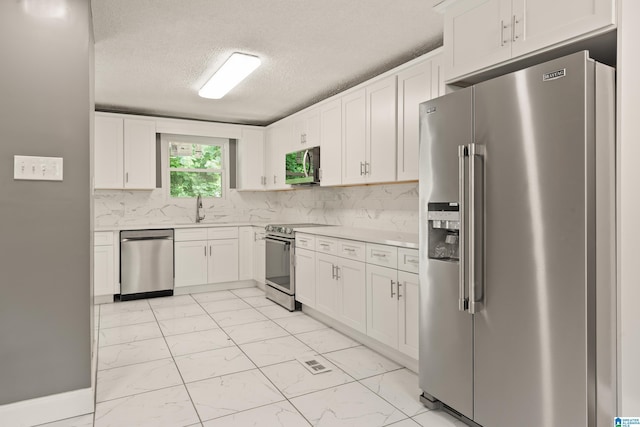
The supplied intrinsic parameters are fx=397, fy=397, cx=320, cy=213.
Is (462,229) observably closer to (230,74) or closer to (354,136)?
(354,136)

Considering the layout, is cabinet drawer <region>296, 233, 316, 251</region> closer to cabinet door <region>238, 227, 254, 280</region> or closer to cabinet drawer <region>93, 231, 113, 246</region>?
cabinet door <region>238, 227, 254, 280</region>

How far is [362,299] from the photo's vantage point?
3295 millimetres

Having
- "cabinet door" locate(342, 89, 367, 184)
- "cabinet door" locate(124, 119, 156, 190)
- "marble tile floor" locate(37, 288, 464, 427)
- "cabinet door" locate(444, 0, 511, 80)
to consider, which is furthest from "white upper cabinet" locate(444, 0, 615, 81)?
"cabinet door" locate(124, 119, 156, 190)

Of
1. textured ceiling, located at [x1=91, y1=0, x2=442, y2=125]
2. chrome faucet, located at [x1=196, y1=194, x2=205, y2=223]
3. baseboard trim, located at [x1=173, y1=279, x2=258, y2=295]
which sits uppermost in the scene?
textured ceiling, located at [x1=91, y1=0, x2=442, y2=125]

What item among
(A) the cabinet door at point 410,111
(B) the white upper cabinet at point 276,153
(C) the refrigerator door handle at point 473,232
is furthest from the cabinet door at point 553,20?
(B) the white upper cabinet at point 276,153

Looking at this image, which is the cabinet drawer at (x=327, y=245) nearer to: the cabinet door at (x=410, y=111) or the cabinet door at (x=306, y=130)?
the cabinet door at (x=410, y=111)

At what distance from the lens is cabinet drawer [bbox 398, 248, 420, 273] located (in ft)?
8.92

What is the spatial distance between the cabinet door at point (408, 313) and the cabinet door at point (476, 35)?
1.36 meters

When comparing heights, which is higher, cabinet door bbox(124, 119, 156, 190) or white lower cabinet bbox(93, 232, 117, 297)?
cabinet door bbox(124, 119, 156, 190)

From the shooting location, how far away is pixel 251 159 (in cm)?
596

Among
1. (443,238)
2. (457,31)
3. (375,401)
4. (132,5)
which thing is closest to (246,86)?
(132,5)

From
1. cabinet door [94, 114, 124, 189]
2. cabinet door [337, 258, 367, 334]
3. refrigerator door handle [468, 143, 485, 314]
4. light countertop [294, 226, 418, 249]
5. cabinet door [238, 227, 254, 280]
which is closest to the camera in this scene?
refrigerator door handle [468, 143, 485, 314]

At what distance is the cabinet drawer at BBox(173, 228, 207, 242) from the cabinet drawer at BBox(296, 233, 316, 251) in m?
1.64

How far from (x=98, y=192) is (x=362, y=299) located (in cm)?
397
